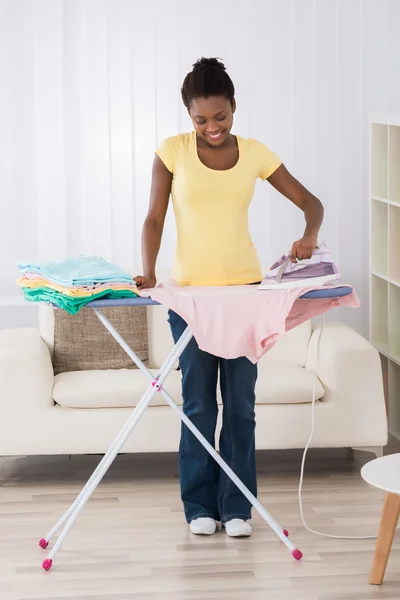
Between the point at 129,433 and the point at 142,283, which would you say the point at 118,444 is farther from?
the point at 142,283

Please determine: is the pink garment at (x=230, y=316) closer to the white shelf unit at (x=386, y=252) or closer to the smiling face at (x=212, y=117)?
the smiling face at (x=212, y=117)

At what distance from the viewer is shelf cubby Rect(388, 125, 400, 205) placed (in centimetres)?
454

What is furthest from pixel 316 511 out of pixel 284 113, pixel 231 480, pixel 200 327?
pixel 284 113

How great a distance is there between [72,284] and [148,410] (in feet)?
3.91

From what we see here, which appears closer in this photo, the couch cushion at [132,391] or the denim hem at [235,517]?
the denim hem at [235,517]

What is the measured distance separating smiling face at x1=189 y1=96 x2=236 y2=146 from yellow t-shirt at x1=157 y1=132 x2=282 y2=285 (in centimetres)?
11

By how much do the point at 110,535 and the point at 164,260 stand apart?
2027 mm

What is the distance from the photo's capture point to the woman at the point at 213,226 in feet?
9.76

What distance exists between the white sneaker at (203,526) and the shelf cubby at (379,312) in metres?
1.80

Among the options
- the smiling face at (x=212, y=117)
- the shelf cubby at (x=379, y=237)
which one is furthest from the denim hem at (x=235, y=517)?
the shelf cubby at (x=379, y=237)

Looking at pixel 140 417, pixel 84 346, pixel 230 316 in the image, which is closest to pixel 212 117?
pixel 230 316

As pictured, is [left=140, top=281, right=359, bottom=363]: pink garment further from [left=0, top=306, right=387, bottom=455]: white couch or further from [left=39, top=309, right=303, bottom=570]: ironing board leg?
[left=0, top=306, right=387, bottom=455]: white couch

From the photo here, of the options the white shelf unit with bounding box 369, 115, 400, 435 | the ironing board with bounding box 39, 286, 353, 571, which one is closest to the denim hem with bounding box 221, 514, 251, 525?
the ironing board with bounding box 39, 286, 353, 571

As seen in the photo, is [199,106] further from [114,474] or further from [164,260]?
[164,260]
